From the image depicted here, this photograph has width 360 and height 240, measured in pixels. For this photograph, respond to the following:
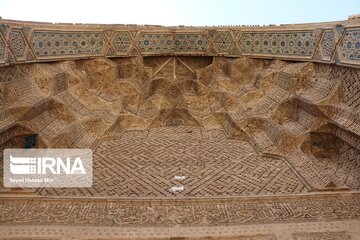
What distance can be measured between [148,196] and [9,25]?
3543 millimetres

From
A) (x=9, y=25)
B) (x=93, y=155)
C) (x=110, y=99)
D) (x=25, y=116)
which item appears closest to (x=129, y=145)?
(x=93, y=155)

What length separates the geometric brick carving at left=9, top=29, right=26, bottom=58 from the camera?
559 centimetres

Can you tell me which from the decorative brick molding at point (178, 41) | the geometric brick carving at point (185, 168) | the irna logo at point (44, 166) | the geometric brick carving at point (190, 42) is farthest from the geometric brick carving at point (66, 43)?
the irna logo at point (44, 166)

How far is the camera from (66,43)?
659 cm

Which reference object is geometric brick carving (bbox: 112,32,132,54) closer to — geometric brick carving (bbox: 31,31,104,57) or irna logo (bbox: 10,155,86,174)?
geometric brick carving (bbox: 31,31,104,57)

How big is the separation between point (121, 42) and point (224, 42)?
209 centimetres

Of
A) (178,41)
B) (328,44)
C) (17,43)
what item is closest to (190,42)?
(178,41)

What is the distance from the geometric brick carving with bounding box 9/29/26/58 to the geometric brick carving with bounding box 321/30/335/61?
483 centimetres

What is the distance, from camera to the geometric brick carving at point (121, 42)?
7.15 m

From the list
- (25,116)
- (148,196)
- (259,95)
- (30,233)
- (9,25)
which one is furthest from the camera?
(259,95)

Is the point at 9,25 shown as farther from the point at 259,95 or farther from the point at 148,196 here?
the point at 259,95

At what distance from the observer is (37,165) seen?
15.5 feet

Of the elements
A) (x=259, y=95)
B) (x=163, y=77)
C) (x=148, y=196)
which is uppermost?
(x=163, y=77)

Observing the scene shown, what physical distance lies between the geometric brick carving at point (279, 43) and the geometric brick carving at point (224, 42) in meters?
0.21
